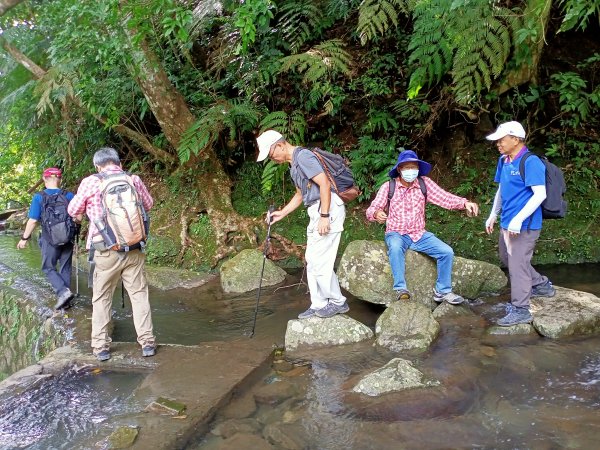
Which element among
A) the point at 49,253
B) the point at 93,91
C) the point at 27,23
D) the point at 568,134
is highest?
the point at 27,23

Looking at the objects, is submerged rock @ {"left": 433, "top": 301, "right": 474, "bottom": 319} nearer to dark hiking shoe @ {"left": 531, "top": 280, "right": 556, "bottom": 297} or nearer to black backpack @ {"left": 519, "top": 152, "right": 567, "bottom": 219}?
dark hiking shoe @ {"left": 531, "top": 280, "right": 556, "bottom": 297}

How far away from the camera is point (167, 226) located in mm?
8688

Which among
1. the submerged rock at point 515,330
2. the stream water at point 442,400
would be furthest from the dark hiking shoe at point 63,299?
the submerged rock at point 515,330

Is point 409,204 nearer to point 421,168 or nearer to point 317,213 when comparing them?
point 421,168

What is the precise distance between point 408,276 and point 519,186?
1.56m

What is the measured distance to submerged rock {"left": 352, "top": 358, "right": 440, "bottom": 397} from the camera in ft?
11.6

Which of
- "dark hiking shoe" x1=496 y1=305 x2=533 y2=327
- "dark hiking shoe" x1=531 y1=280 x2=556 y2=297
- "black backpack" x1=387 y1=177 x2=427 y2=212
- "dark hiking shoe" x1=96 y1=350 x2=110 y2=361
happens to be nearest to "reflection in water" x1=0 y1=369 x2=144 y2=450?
"dark hiking shoe" x1=96 y1=350 x2=110 y2=361

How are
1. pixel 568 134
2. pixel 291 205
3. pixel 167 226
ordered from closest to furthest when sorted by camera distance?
pixel 291 205 → pixel 568 134 → pixel 167 226

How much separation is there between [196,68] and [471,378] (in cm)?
730

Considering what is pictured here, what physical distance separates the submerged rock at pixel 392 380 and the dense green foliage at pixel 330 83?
397cm

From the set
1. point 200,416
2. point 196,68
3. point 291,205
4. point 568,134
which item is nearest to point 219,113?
point 196,68

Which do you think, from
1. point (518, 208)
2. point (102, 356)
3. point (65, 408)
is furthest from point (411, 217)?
point (65, 408)

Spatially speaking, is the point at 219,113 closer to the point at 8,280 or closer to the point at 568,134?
the point at 8,280

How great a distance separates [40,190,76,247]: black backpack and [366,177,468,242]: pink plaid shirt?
3.66 m
